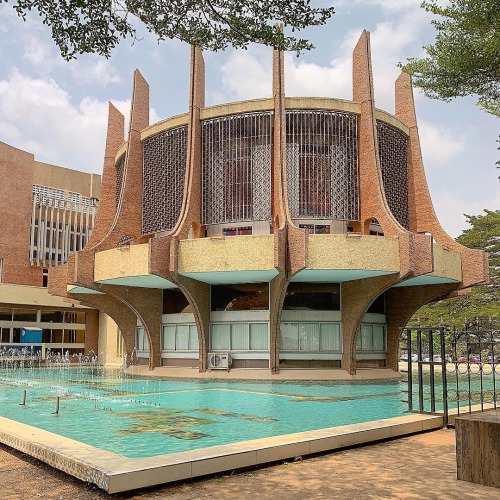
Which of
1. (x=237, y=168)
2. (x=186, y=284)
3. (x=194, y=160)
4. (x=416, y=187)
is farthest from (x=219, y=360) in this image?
(x=416, y=187)

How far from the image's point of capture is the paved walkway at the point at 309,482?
5738 mm

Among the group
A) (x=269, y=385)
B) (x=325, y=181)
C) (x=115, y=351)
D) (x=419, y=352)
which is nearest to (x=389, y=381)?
(x=269, y=385)

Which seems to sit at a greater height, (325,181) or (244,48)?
(325,181)

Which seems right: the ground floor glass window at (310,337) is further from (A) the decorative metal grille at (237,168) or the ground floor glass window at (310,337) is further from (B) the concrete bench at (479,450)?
(B) the concrete bench at (479,450)

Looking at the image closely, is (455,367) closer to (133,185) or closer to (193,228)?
(193,228)

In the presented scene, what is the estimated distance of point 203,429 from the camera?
32.9ft

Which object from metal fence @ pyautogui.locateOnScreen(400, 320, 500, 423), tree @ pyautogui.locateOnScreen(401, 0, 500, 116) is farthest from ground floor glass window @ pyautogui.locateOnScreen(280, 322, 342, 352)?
tree @ pyautogui.locateOnScreen(401, 0, 500, 116)

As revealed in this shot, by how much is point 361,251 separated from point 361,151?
6094 mm

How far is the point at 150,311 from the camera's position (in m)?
27.1

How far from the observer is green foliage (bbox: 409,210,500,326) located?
1436 inches

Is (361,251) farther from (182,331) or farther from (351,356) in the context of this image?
(182,331)

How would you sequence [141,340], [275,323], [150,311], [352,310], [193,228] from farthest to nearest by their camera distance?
[141,340], [150,311], [193,228], [352,310], [275,323]

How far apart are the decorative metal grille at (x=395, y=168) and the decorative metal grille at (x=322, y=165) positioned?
5.40ft

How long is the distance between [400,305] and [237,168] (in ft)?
32.7
